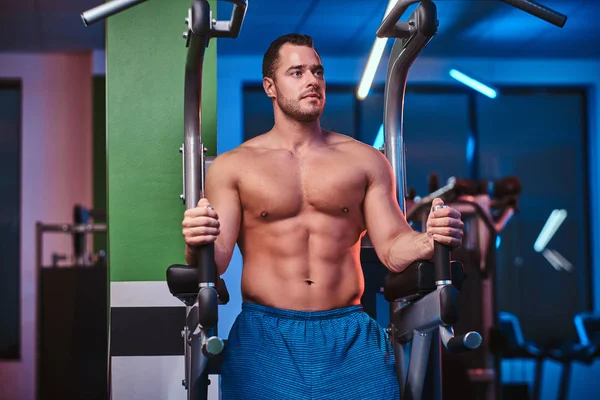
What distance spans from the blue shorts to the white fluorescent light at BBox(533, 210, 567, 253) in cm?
627

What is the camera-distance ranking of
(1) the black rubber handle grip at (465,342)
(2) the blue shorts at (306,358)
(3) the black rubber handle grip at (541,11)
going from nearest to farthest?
(1) the black rubber handle grip at (465,342) < (3) the black rubber handle grip at (541,11) < (2) the blue shorts at (306,358)

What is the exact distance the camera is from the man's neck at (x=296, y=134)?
2.20 meters

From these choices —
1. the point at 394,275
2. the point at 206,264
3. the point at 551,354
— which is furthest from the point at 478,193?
the point at 206,264

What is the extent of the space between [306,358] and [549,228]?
654 centimetres

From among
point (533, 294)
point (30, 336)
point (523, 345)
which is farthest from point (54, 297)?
point (533, 294)

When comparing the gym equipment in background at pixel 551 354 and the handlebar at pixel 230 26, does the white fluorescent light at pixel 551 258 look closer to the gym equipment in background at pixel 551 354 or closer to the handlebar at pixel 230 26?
the gym equipment in background at pixel 551 354

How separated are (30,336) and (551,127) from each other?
18.0ft

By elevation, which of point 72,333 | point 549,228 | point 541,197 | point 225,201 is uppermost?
point 541,197

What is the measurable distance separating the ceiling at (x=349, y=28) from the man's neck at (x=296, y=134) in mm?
3305

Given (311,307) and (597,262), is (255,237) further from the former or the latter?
(597,262)

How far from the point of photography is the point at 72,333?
15.7 feet

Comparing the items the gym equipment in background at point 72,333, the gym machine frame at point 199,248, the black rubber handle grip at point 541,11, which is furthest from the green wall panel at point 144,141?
the gym equipment in background at point 72,333

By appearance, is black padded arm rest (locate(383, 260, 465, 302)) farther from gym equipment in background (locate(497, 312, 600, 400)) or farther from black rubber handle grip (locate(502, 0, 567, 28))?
gym equipment in background (locate(497, 312, 600, 400))

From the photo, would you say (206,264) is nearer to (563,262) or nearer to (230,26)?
(230,26)
